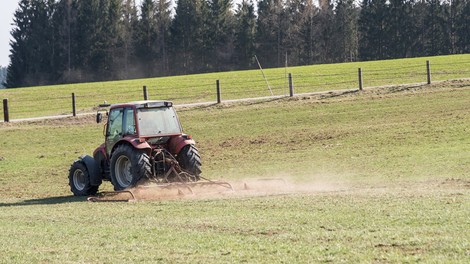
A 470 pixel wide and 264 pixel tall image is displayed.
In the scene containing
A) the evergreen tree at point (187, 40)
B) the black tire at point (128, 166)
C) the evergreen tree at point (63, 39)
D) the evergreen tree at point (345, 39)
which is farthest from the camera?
the evergreen tree at point (345, 39)

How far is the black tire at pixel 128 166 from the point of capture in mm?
18906

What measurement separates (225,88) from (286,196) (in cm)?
3398

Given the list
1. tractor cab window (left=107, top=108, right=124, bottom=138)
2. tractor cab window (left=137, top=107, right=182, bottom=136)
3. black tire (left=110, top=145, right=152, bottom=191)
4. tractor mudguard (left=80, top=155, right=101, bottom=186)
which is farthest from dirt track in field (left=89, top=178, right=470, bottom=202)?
tractor cab window (left=107, top=108, right=124, bottom=138)

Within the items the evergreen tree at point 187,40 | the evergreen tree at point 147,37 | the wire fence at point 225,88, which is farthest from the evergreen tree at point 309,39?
the wire fence at point 225,88

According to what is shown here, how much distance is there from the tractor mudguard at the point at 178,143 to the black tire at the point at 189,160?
0.29 feet

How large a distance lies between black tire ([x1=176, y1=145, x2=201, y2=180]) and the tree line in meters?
82.5

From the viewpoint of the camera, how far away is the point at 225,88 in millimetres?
50719

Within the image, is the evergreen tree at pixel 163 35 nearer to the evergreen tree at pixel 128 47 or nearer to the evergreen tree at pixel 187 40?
the evergreen tree at pixel 187 40

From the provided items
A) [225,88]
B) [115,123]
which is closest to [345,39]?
[225,88]

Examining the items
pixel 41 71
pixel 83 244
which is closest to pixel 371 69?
pixel 83 244

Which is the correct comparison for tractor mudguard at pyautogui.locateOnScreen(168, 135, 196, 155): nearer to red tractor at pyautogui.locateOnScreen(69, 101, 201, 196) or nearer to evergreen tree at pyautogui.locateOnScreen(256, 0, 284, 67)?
red tractor at pyautogui.locateOnScreen(69, 101, 201, 196)

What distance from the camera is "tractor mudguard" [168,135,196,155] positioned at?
1981 cm

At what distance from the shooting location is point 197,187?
19.1 m

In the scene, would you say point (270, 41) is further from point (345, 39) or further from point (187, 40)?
point (187, 40)
